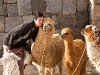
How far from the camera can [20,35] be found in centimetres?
641

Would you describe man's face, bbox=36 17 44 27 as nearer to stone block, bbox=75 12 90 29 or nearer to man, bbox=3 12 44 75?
man, bbox=3 12 44 75

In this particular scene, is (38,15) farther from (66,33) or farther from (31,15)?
(31,15)

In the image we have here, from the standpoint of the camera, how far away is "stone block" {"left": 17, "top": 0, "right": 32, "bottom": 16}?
388 inches

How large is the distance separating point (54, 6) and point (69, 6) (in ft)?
1.30

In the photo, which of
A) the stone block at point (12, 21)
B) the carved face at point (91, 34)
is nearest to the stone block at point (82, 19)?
the stone block at point (12, 21)

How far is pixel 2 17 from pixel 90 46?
458cm

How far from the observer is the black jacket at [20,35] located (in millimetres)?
6383

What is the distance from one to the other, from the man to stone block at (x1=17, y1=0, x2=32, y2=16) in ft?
10.9

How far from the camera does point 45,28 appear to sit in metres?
6.50

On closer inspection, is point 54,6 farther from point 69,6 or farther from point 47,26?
point 47,26

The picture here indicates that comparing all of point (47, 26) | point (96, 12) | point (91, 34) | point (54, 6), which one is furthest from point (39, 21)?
point (54, 6)

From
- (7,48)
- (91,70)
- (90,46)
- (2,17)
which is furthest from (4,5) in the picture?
(90,46)

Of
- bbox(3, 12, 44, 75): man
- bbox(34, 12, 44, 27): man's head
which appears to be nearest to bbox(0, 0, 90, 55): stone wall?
bbox(3, 12, 44, 75): man

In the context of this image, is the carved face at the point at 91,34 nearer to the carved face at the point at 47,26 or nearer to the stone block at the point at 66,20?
the carved face at the point at 47,26
